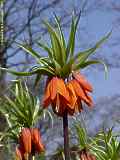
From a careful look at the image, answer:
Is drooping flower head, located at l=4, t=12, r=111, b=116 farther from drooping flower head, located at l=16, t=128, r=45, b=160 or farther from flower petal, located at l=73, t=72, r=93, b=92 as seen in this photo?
drooping flower head, located at l=16, t=128, r=45, b=160

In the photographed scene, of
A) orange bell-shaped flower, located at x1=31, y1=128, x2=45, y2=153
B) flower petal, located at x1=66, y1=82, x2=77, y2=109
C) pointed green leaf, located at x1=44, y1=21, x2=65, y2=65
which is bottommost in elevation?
orange bell-shaped flower, located at x1=31, y1=128, x2=45, y2=153

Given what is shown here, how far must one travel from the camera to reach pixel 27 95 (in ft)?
10.4

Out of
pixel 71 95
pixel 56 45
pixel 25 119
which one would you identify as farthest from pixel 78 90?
pixel 25 119

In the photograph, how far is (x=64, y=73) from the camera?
7.80ft

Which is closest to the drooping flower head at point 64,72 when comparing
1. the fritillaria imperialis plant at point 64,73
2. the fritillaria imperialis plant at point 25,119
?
the fritillaria imperialis plant at point 64,73

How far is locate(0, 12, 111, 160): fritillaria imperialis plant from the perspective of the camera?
236cm

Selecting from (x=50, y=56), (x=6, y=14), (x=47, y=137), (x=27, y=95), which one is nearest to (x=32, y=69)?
(x=50, y=56)

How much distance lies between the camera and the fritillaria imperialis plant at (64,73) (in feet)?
7.73

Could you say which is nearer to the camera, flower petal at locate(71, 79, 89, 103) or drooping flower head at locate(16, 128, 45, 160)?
flower petal at locate(71, 79, 89, 103)

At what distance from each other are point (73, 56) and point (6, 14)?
34.8 feet

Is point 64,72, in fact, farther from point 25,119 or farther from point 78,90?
point 25,119

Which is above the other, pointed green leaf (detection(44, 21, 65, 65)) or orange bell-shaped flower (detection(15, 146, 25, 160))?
pointed green leaf (detection(44, 21, 65, 65))

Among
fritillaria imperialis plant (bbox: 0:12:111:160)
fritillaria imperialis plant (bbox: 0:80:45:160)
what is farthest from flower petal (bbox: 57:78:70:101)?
fritillaria imperialis plant (bbox: 0:80:45:160)

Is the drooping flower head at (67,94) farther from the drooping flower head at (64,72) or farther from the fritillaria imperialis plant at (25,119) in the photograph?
the fritillaria imperialis plant at (25,119)
